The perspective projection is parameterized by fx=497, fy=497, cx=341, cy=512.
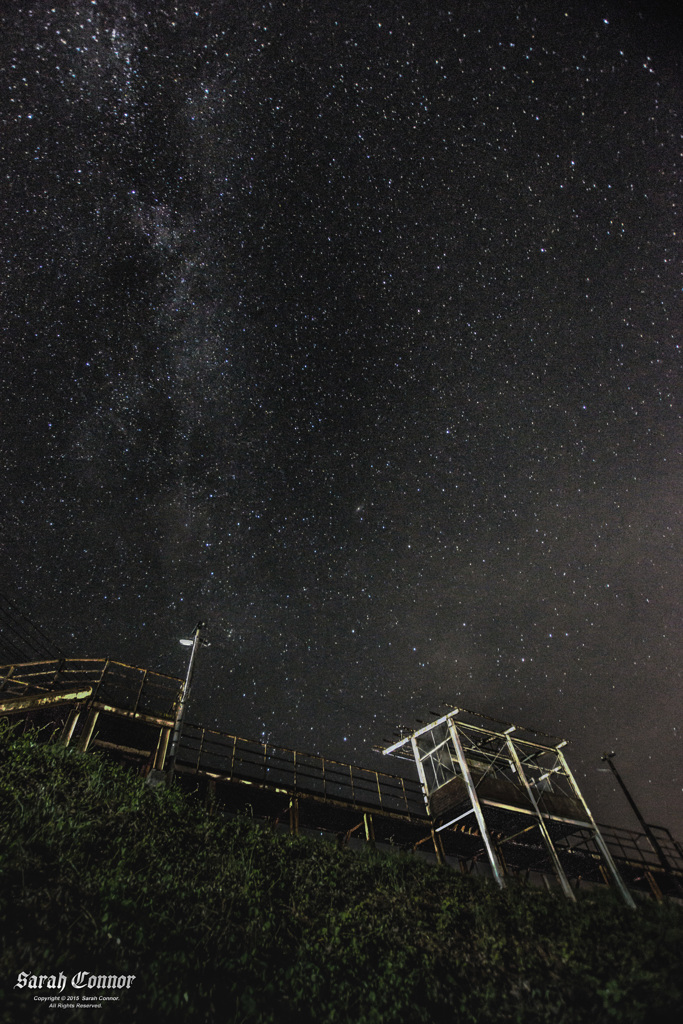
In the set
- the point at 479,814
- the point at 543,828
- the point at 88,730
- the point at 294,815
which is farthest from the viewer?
the point at 543,828

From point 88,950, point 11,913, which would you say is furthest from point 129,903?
point 11,913

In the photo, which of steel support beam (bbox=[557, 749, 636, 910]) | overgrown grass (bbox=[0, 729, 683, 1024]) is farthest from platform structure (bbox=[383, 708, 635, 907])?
overgrown grass (bbox=[0, 729, 683, 1024])

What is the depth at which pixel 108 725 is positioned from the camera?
14.0 m

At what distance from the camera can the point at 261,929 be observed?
8078mm

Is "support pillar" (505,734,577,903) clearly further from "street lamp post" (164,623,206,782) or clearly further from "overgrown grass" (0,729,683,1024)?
"street lamp post" (164,623,206,782)

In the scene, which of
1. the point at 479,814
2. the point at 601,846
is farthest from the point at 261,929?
the point at 601,846

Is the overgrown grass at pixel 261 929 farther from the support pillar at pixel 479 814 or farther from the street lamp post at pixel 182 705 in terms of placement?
the support pillar at pixel 479 814

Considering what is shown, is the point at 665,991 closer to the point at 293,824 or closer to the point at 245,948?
the point at 245,948

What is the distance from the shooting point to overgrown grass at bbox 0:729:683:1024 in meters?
6.70

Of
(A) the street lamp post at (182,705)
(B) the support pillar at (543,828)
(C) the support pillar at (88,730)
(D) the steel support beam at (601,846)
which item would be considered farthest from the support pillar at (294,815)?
(D) the steel support beam at (601,846)

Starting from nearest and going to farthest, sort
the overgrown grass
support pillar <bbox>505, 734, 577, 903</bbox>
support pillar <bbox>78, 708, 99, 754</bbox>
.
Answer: the overgrown grass → support pillar <bbox>78, 708, 99, 754</bbox> → support pillar <bbox>505, 734, 577, 903</bbox>

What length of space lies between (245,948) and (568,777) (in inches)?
615

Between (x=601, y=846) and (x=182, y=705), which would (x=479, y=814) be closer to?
(x=601, y=846)

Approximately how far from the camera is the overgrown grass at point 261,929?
6.70 meters
